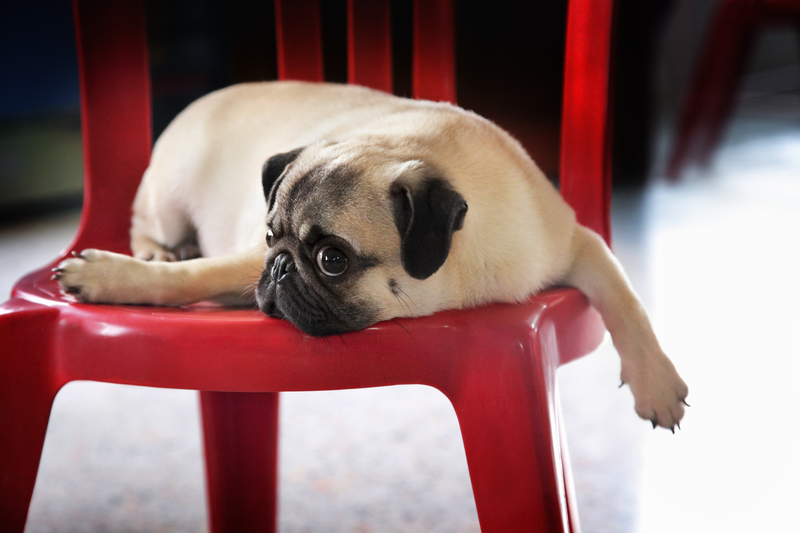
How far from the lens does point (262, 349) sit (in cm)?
91

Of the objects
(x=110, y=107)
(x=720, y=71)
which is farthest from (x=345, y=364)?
(x=720, y=71)

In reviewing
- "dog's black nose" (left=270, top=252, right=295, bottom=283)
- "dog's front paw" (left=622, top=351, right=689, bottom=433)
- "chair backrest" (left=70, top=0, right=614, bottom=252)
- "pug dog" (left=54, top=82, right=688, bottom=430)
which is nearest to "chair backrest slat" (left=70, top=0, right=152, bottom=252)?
"chair backrest" (left=70, top=0, right=614, bottom=252)

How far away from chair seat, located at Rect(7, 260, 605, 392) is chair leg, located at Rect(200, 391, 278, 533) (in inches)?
15.7

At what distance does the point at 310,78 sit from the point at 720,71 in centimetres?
491

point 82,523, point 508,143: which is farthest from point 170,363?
point 82,523

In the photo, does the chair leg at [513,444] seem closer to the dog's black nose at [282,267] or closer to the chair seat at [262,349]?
the chair seat at [262,349]

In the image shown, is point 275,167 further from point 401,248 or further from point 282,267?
point 401,248

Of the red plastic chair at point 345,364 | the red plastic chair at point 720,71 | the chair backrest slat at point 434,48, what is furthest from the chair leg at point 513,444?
the red plastic chair at point 720,71

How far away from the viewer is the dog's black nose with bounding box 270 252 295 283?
102 cm

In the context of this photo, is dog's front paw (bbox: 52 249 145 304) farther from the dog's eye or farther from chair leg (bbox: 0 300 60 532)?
the dog's eye

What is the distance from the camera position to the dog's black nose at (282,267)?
3.35ft

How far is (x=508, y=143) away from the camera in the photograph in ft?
4.11

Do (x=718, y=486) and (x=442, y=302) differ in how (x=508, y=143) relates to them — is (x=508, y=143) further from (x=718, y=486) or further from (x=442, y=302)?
(x=718, y=486)

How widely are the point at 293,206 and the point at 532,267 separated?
1.21 feet
